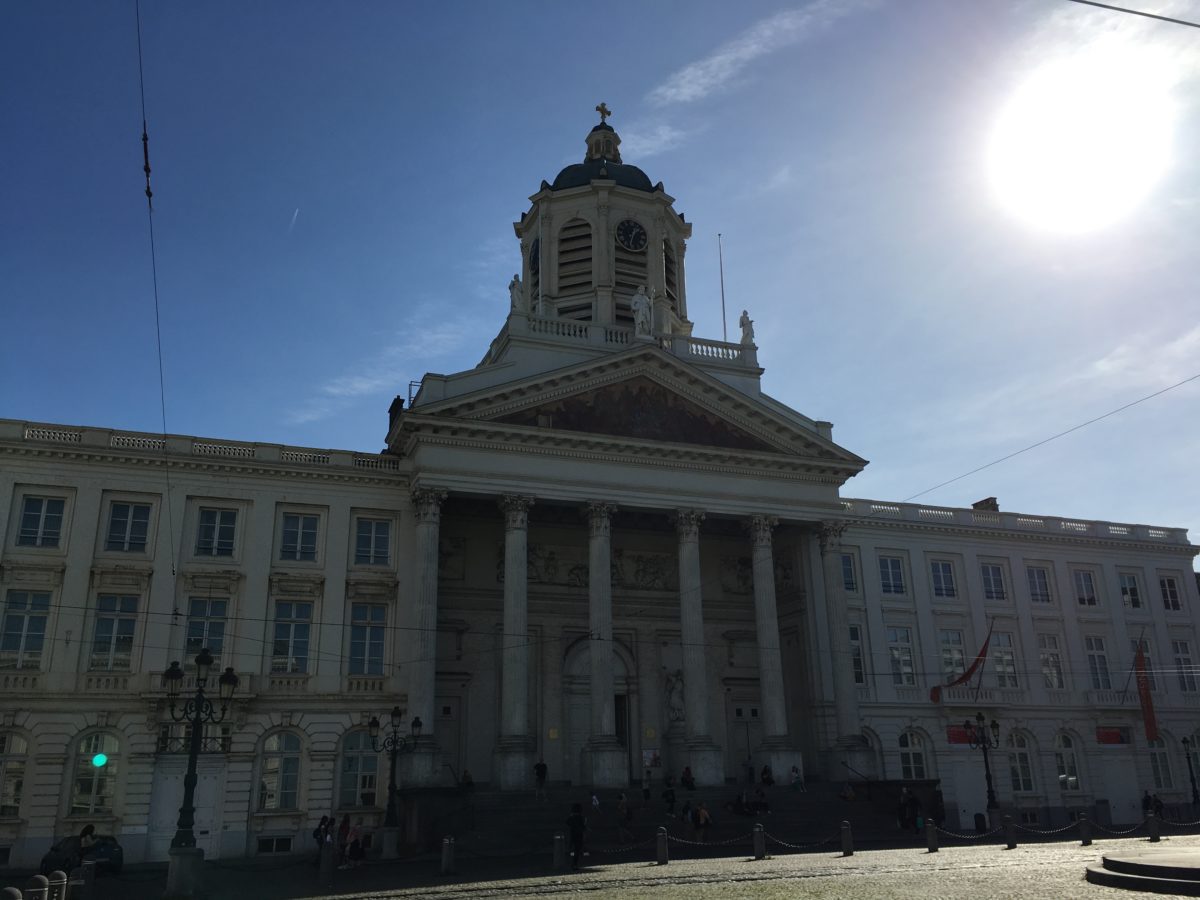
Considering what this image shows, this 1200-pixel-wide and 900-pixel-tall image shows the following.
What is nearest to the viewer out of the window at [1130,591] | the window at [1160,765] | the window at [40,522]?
the window at [40,522]

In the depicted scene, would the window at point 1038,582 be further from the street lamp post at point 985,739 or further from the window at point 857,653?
the window at point 857,653

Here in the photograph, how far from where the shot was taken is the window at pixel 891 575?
4959cm

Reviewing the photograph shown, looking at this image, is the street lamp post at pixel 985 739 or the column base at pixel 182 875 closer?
the column base at pixel 182 875

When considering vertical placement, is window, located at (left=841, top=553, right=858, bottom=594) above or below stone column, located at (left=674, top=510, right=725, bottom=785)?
above

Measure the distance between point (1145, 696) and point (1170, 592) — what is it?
25.1 feet

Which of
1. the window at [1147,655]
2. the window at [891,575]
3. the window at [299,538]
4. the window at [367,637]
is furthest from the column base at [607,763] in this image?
the window at [1147,655]

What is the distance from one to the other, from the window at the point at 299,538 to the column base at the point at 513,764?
33.9 ft

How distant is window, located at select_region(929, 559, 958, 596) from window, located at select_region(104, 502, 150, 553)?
35.1 metres

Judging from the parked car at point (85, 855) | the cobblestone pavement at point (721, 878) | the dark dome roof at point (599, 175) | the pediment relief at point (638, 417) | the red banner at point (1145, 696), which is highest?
the dark dome roof at point (599, 175)

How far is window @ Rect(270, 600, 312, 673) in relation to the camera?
38.3 metres

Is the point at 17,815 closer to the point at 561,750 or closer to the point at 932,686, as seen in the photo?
the point at 561,750

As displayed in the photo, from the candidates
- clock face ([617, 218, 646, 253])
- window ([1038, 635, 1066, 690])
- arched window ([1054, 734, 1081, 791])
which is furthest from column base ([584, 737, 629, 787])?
clock face ([617, 218, 646, 253])

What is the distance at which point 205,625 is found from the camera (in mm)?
37625

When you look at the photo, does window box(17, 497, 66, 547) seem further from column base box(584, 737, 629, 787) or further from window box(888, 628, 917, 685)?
window box(888, 628, 917, 685)
